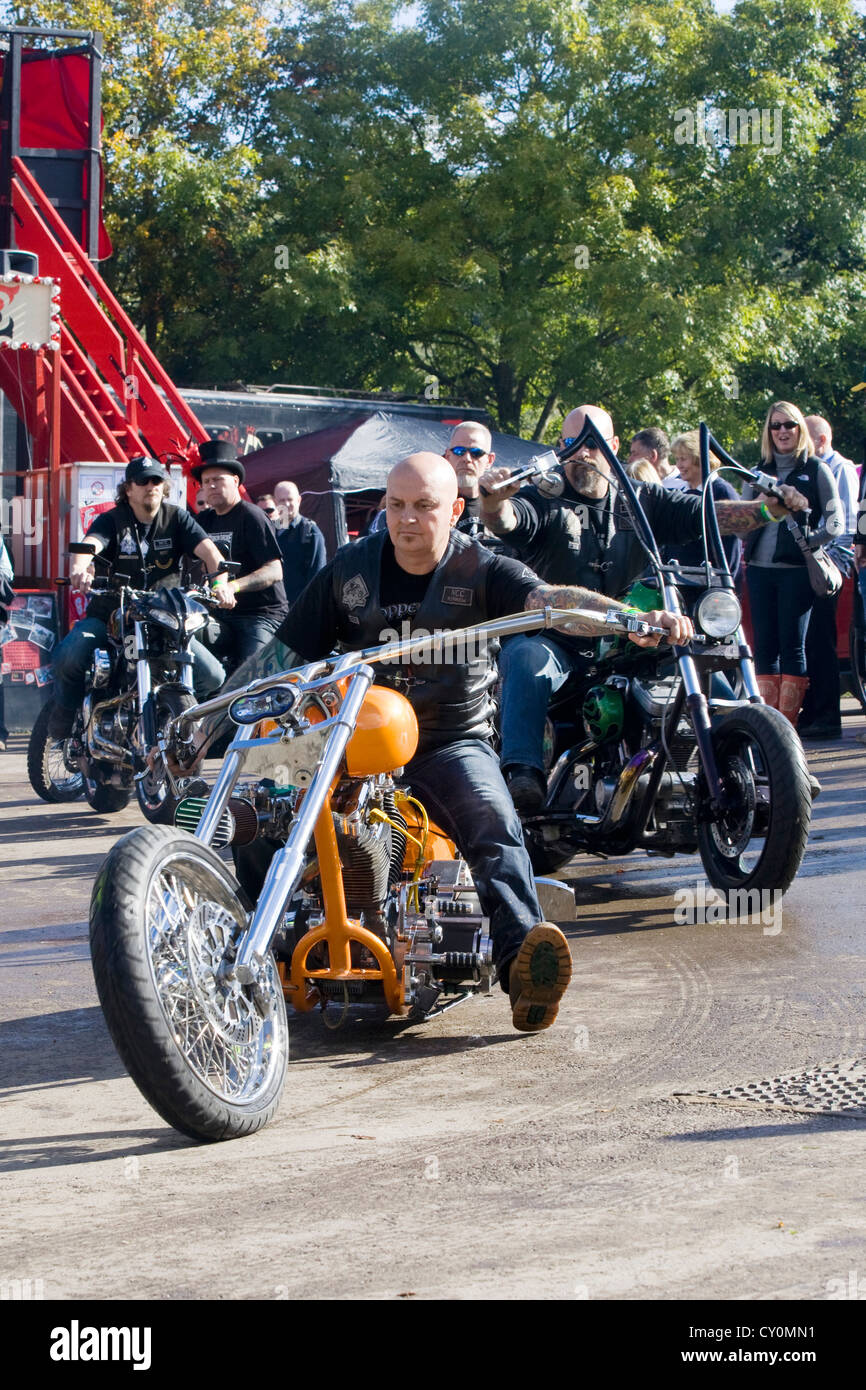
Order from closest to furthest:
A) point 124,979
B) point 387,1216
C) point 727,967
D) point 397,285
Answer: point 387,1216 < point 124,979 < point 727,967 < point 397,285

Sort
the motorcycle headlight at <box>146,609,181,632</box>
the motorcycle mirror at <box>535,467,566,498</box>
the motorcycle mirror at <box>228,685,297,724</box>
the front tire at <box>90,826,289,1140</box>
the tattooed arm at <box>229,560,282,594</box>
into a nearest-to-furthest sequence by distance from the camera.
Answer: the front tire at <box>90,826,289,1140</box> < the motorcycle mirror at <box>228,685,297,724</box> < the motorcycle mirror at <box>535,467,566,498</box> < the motorcycle headlight at <box>146,609,181,632</box> < the tattooed arm at <box>229,560,282,594</box>

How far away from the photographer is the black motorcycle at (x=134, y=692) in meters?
9.33

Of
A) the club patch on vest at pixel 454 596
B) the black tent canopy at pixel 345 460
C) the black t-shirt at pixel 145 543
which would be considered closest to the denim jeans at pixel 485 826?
the club patch on vest at pixel 454 596

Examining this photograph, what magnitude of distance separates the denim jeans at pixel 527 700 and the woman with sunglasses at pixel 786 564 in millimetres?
4158

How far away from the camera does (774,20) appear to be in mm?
26031

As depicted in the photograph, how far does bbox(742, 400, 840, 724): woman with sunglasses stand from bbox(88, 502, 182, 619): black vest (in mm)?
3673

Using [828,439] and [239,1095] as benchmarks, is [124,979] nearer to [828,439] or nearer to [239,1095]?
[239,1095]

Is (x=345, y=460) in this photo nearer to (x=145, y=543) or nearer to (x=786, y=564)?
(x=786, y=564)

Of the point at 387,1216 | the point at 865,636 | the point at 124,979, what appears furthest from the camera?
the point at 865,636

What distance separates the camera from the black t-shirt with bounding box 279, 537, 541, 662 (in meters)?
5.27

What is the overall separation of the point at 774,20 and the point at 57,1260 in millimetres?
25899

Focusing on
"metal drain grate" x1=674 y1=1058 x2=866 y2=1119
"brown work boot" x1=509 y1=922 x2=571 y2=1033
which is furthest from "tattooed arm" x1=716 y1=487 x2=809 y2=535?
"metal drain grate" x1=674 y1=1058 x2=866 y2=1119

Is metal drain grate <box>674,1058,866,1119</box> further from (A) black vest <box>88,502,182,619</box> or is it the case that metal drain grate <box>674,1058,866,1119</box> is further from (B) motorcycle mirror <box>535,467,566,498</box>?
(A) black vest <box>88,502,182,619</box>
